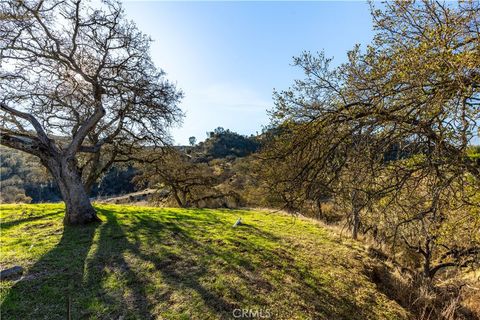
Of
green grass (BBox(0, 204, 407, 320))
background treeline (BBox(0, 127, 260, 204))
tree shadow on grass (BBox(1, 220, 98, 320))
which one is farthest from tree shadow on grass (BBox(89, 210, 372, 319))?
background treeline (BBox(0, 127, 260, 204))

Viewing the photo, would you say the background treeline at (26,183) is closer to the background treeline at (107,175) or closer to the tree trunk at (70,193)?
the background treeline at (107,175)

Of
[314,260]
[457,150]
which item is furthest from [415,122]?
[314,260]

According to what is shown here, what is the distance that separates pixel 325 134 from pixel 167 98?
730 cm

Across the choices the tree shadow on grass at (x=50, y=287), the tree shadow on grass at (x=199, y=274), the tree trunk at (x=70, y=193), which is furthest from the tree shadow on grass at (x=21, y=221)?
the tree shadow on grass at (x=50, y=287)

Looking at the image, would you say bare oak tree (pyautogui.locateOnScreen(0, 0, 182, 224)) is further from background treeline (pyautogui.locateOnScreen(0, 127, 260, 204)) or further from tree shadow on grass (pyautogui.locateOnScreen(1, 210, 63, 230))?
background treeline (pyautogui.locateOnScreen(0, 127, 260, 204))

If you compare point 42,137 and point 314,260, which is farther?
point 42,137

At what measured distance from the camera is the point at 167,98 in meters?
11.1

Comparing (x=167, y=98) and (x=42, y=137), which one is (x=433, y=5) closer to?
(x=167, y=98)

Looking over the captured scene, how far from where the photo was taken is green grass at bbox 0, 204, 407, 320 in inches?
170

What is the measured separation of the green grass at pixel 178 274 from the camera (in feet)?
14.2
